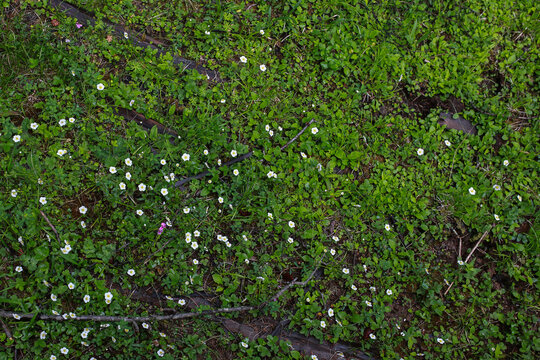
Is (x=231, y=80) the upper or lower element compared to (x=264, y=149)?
upper

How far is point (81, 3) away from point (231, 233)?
Result: 2.70 metres

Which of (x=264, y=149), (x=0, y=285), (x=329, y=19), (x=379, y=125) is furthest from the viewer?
(x=329, y=19)

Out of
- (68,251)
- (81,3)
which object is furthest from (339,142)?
(81,3)

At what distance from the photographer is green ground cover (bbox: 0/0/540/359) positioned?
312 centimetres

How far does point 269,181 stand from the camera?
3684mm

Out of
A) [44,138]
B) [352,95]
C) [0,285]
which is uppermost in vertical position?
[352,95]

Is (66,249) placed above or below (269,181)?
below

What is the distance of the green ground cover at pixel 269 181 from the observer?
123 inches

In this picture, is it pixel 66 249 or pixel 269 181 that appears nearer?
pixel 66 249

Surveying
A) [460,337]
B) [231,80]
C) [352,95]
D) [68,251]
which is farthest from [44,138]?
[460,337]

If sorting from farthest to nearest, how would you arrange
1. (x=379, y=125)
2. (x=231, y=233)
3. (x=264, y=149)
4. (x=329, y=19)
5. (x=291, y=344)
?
(x=329, y=19) → (x=379, y=125) → (x=264, y=149) → (x=231, y=233) → (x=291, y=344)

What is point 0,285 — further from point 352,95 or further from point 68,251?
point 352,95

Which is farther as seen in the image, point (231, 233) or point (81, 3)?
point (81, 3)

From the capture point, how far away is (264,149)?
3.79 m
